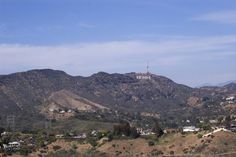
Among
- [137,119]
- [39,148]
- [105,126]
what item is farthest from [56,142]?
[137,119]

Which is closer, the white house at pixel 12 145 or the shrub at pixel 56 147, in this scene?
the shrub at pixel 56 147

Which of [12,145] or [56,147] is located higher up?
[12,145]

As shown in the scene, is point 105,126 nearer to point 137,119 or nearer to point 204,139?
point 137,119

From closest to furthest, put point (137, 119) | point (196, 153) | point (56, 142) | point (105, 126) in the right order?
1. point (196, 153)
2. point (56, 142)
3. point (105, 126)
4. point (137, 119)

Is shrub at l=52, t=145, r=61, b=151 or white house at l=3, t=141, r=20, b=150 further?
white house at l=3, t=141, r=20, b=150

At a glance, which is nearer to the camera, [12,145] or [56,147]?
[56,147]

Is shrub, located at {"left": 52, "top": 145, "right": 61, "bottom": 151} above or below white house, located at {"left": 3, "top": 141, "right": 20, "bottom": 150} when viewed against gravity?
below

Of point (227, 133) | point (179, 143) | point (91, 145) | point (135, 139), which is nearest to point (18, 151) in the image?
point (91, 145)

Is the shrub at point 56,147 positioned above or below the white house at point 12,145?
below

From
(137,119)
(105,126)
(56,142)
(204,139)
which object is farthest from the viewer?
(137,119)

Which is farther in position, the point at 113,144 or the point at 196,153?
the point at 113,144

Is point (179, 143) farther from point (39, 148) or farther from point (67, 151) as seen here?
point (39, 148)
